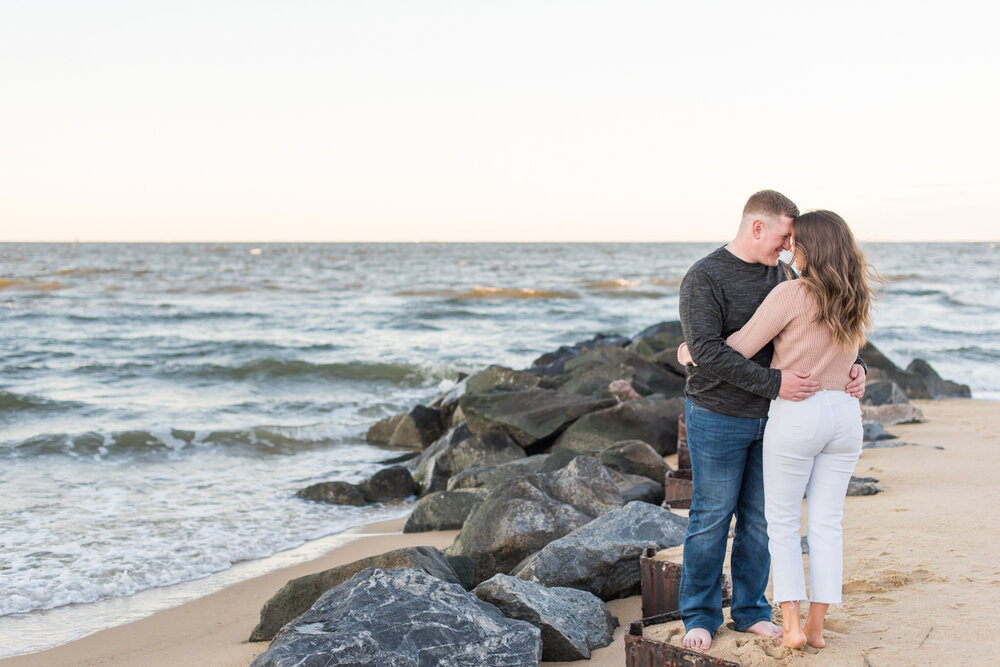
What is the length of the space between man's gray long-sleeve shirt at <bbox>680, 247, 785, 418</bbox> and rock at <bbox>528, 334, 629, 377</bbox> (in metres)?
9.16

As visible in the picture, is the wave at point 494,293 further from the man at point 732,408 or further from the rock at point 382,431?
the man at point 732,408

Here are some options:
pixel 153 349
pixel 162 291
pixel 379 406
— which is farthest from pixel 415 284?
pixel 379 406

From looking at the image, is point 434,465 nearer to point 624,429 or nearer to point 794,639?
point 624,429

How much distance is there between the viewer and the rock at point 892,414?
9.38 metres

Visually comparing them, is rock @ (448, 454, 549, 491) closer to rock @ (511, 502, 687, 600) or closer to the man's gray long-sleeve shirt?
rock @ (511, 502, 687, 600)

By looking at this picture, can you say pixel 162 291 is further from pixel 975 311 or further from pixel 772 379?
pixel 772 379

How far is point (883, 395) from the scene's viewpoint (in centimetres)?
1027

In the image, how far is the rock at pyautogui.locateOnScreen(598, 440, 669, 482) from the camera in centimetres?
691

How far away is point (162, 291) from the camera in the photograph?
3759cm

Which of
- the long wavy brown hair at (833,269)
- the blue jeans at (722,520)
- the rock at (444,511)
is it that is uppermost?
the long wavy brown hair at (833,269)

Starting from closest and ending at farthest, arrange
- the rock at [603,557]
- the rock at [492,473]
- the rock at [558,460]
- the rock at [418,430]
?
1. the rock at [603,557]
2. the rock at [558,460]
3. the rock at [492,473]
4. the rock at [418,430]

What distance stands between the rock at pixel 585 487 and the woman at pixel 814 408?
8.48 feet
